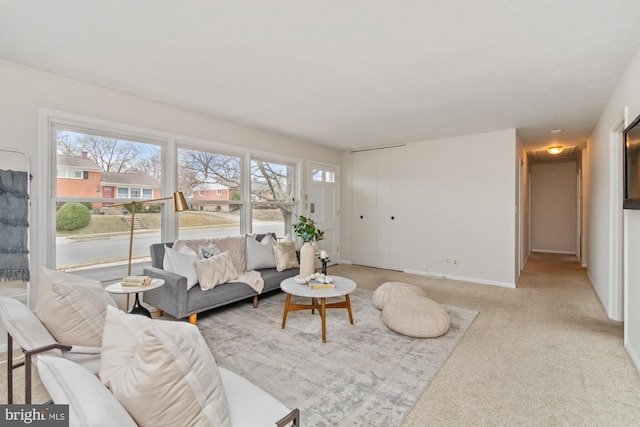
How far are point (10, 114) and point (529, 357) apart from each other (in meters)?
4.82

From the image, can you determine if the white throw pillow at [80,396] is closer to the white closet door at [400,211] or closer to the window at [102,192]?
the window at [102,192]

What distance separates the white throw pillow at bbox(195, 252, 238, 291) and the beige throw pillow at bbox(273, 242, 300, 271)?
67 centimetres

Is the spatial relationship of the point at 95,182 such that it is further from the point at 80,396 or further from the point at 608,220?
the point at 608,220

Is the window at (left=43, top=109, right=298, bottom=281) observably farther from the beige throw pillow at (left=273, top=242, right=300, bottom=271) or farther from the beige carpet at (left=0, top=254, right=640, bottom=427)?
the beige carpet at (left=0, top=254, right=640, bottom=427)

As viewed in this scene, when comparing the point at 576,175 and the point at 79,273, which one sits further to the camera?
the point at 576,175

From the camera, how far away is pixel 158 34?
215 centimetres

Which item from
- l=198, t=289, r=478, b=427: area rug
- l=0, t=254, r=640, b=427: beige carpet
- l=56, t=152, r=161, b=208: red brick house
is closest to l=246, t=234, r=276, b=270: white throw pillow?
l=198, t=289, r=478, b=427: area rug

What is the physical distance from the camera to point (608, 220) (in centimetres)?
349

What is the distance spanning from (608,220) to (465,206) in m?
1.84

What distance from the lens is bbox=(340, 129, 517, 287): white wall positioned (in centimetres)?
470

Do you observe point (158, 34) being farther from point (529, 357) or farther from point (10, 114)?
point (529, 357)

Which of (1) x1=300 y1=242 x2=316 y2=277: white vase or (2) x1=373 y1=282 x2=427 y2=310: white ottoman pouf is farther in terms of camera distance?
(2) x1=373 y1=282 x2=427 y2=310: white ottoman pouf

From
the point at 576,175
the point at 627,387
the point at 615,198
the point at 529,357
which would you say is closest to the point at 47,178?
the point at 529,357

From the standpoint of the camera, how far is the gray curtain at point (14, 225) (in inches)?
97.7
